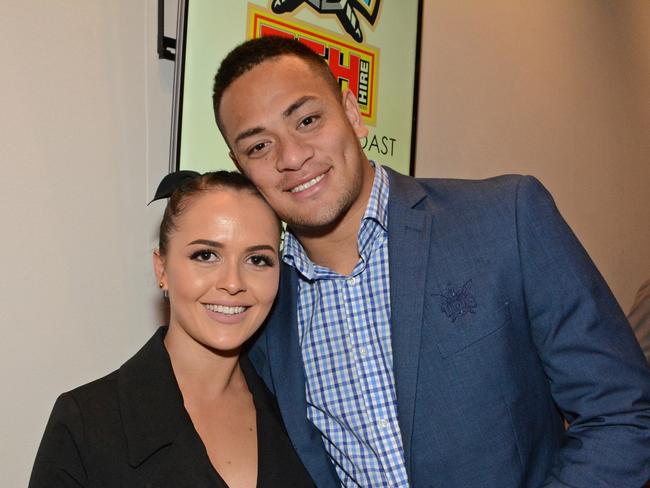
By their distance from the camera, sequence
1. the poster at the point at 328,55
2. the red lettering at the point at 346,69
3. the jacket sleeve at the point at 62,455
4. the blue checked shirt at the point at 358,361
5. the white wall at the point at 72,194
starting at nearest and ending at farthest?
the jacket sleeve at the point at 62,455, the blue checked shirt at the point at 358,361, the white wall at the point at 72,194, the poster at the point at 328,55, the red lettering at the point at 346,69

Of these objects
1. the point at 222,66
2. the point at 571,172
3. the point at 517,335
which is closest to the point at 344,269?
the point at 517,335

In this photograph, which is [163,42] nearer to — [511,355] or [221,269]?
[221,269]

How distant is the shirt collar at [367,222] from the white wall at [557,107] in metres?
1.49

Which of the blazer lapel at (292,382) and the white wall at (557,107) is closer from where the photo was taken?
the blazer lapel at (292,382)

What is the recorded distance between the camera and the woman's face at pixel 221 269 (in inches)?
67.6

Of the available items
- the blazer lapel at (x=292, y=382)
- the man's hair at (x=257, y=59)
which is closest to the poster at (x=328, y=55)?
the man's hair at (x=257, y=59)

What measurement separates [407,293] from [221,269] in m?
0.45

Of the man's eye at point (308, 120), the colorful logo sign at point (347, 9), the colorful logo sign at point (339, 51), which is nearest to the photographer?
the man's eye at point (308, 120)

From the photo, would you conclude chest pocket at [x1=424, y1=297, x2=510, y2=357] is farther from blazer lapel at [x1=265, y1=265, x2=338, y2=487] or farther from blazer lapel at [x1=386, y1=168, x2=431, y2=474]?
blazer lapel at [x1=265, y1=265, x2=338, y2=487]

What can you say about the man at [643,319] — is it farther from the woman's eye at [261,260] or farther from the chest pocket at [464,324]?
the woman's eye at [261,260]

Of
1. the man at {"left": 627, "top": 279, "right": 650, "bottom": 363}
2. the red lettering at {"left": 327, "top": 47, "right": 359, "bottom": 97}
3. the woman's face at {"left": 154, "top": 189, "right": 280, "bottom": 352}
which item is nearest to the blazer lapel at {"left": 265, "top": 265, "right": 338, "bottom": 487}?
the woman's face at {"left": 154, "top": 189, "right": 280, "bottom": 352}

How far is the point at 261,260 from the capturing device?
5.91ft

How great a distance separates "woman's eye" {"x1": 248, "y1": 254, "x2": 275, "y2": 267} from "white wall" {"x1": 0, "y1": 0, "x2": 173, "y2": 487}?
1.98ft

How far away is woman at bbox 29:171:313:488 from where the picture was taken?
1548 mm
